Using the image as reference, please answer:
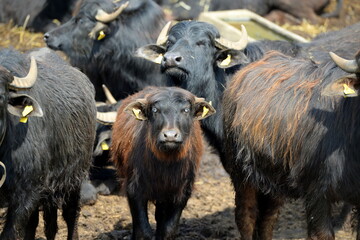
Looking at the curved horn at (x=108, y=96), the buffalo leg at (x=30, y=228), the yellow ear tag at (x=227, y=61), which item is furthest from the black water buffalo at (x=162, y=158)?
the curved horn at (x=108, y=96)

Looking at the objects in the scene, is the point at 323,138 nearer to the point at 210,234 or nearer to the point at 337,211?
the point at 210,234

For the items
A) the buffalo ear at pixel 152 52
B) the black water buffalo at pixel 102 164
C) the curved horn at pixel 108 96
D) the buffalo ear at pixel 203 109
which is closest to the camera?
the buffalo ear at pixel 203 109

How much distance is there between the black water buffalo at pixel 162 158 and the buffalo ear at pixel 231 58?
3.99ft

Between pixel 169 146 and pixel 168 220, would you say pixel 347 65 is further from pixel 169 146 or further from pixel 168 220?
pixel 168 220

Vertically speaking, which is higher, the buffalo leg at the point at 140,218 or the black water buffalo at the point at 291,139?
the black water buffalo at the point at 291,139

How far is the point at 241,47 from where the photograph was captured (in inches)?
413

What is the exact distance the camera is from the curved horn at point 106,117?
36.8 ft

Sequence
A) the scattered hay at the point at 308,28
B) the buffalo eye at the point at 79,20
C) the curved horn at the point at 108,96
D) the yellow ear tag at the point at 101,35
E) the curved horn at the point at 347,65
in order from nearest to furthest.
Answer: the curved horn at the point at 347,65, the curved horn at the point at 108,96, the yellow ear tag at the point at 101,35, the buffalo eye at the point at 79,20, the scattered hay at the point at 308,28

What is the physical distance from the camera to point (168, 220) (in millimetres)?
9141

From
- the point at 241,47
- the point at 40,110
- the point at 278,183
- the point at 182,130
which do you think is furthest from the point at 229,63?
the point at 40,110

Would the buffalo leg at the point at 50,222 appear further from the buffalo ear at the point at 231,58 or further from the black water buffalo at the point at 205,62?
the buffalo ear at the point at 231,58

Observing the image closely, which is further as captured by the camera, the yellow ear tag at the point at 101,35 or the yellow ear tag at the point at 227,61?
the yellow ear tag at the point at 101,35

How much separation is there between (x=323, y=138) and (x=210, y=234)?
324cm

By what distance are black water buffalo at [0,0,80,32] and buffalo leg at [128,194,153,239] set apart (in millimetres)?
7064
